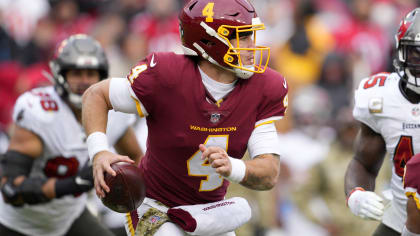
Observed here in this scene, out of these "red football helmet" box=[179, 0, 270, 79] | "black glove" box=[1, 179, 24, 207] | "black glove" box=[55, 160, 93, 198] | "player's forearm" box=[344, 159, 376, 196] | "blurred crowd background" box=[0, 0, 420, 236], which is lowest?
"blurred crowd background" box=[0, 0, 420, 236]

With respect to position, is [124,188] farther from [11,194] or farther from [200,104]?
[11,194]

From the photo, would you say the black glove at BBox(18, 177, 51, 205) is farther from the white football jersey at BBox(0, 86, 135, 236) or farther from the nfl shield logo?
the nfl shield logo

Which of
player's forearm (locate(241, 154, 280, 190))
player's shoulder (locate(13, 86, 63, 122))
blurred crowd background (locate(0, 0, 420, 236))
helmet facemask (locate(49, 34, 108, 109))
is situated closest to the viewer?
player's forearm (locate(241, 154, 280, 190))

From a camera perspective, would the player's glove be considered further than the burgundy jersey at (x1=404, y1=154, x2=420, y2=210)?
Yes

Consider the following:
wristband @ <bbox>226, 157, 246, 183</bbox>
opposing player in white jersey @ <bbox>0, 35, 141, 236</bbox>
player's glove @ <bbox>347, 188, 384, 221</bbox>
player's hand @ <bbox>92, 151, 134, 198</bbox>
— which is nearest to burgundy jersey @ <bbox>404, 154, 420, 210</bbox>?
player's glove @ <bbox>347, 188, 384, 221</bbox>

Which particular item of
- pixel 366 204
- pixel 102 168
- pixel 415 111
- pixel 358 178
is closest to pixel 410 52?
pixel 415 111

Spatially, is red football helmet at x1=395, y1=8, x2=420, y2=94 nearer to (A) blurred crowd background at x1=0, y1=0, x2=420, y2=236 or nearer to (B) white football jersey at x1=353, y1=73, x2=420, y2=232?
(B) white football jersey at x1=353, y1=73, x2=420, y2=232

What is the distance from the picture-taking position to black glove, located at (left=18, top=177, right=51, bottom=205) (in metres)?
5.38

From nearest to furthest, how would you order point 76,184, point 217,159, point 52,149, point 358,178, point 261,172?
point 217,159, point 261,172, point 358,178, point 76,184, point 52,149

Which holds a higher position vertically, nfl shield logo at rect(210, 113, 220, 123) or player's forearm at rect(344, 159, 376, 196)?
nfl shield logo at rect(210, 113, 220, 123)

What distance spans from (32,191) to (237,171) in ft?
5.99

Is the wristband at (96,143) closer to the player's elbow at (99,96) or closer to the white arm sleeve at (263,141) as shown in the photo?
the player's elbow at (99,96)

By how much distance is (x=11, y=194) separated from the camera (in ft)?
17.9

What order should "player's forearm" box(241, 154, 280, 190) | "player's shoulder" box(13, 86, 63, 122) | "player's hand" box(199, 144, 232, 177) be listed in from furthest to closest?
"player's shoulder" box(13, 86, 63, 122), "player's forearm" box(241, 154, 280, 190), "player's hand" box(199, 144, 232, 177)
